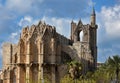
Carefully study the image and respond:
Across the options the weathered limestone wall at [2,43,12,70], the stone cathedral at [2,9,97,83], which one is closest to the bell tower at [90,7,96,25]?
the stone cathedral at [2,9,97,83]

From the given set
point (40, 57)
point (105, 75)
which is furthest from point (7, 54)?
point (105, 75)

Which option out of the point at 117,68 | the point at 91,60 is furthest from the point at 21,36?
the point at 117,68

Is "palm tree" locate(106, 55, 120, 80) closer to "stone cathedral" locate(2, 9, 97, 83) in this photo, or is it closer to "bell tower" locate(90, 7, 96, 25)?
"stone cathedral" locate(2, 9, 97, 83)

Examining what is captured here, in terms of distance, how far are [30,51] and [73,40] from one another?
20.1 m

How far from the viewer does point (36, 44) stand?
97.6 meters

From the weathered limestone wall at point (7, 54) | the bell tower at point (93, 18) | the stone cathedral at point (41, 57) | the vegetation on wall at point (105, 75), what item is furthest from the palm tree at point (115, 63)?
the bell tower at point (93, 18)

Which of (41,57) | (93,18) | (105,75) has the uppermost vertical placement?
(93,18)

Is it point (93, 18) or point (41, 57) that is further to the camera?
point (93, 18)

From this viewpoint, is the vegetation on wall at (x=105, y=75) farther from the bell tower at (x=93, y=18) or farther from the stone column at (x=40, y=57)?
the bell tower at (x=93, y=18)

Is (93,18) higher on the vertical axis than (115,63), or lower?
higher

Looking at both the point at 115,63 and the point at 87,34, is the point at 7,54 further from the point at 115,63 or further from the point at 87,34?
the point at 115,63

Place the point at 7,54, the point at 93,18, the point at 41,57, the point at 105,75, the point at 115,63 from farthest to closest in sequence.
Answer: the point at 93,18
the point at 7,54
the point at 41,57
the point at 105,75
the point at 115,63

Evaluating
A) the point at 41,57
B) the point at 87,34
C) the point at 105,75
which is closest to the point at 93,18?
the point at 87,34

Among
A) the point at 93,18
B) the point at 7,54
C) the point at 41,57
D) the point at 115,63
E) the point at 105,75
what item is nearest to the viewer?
the point at 115,63
